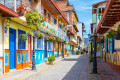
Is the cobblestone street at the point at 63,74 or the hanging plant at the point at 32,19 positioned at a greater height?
the hanging plant at the point at 32,19

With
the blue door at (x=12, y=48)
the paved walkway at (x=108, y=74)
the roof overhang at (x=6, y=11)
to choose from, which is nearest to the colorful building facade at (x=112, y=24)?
the paved walkway at (x=108, y=74)

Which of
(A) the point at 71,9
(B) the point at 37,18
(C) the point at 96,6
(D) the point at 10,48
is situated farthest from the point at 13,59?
(A) the point at 71,9

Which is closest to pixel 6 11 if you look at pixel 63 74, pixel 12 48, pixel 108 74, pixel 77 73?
pixel 12 48

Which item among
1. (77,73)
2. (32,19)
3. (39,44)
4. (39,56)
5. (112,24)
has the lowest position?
(77,73)

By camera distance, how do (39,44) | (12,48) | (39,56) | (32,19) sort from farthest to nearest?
(39,44) < (39,56) < (32,19) < (12,48)

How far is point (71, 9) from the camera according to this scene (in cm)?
4481

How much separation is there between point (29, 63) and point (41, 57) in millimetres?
3320

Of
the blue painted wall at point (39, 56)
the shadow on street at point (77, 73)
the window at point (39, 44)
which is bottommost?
the shadow on street at point (77, 73)

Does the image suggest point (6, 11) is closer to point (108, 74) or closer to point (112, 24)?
point (108, 74)

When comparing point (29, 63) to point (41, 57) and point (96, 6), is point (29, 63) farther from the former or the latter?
point (96, 6)

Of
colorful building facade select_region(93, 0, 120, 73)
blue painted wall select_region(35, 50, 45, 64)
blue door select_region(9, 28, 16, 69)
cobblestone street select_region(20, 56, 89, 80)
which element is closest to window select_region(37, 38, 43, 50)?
blue painted wall select_region(35, 50, 45, 64)

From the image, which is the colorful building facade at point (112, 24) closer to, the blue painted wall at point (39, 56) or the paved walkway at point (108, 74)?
the paved walkway at point (108, 74)

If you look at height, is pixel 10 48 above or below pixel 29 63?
above

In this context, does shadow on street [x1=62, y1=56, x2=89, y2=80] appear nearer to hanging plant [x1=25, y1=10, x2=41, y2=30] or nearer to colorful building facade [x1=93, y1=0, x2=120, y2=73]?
colorful building facade [x1=93, y1=0, x2=120, y2=73]
